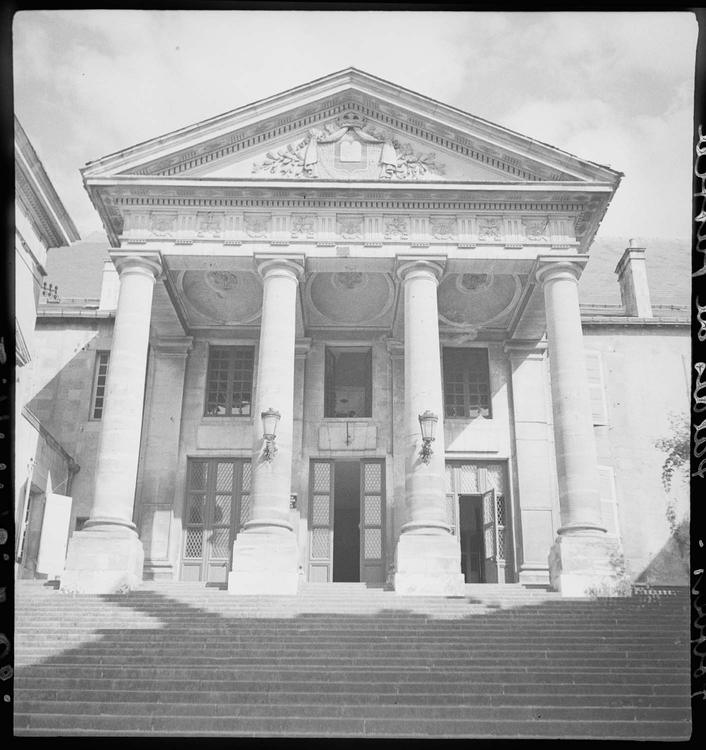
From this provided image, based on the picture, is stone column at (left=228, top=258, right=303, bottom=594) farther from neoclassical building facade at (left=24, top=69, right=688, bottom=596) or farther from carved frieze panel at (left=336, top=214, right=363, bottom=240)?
carved frieze panel at (left=336, top=214, right=363, bottom=240)

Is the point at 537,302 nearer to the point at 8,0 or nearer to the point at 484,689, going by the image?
the point at 484,689

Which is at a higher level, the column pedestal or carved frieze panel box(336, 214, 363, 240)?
carved frieze panel box(336, 214, 363, 240)

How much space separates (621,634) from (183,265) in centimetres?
1311

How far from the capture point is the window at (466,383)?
24.1 m

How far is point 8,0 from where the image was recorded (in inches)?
294

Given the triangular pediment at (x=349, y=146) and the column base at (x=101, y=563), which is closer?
the column base at (x=101, y=563)

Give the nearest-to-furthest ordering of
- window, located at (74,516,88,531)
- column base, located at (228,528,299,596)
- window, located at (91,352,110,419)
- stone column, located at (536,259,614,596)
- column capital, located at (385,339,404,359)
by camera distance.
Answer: column base, located at (228,528,299,596) → stone column, located at (536,259,614,596) → window, located at (74,516,88,531) → column capital, located at (385,339,404,359) → window, located at (91,352,110,419)

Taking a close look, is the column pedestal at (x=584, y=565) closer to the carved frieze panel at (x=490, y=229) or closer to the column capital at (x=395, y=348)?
the carved frieze panel at (x=490, y=229)

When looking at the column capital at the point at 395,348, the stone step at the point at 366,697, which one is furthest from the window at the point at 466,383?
the stone step at the point at 366,697

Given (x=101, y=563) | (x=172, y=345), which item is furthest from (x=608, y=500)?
(x=101, y=563)

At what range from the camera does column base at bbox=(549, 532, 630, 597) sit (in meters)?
16.8

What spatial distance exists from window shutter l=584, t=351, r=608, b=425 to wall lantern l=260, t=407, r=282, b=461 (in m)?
10.9

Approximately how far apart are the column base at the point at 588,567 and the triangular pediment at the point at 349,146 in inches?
345

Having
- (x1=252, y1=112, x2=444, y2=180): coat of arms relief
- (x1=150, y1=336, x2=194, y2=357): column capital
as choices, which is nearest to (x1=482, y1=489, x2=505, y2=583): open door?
(x1=252, y1=112, x2=444, y2=180): coat of arms relief
